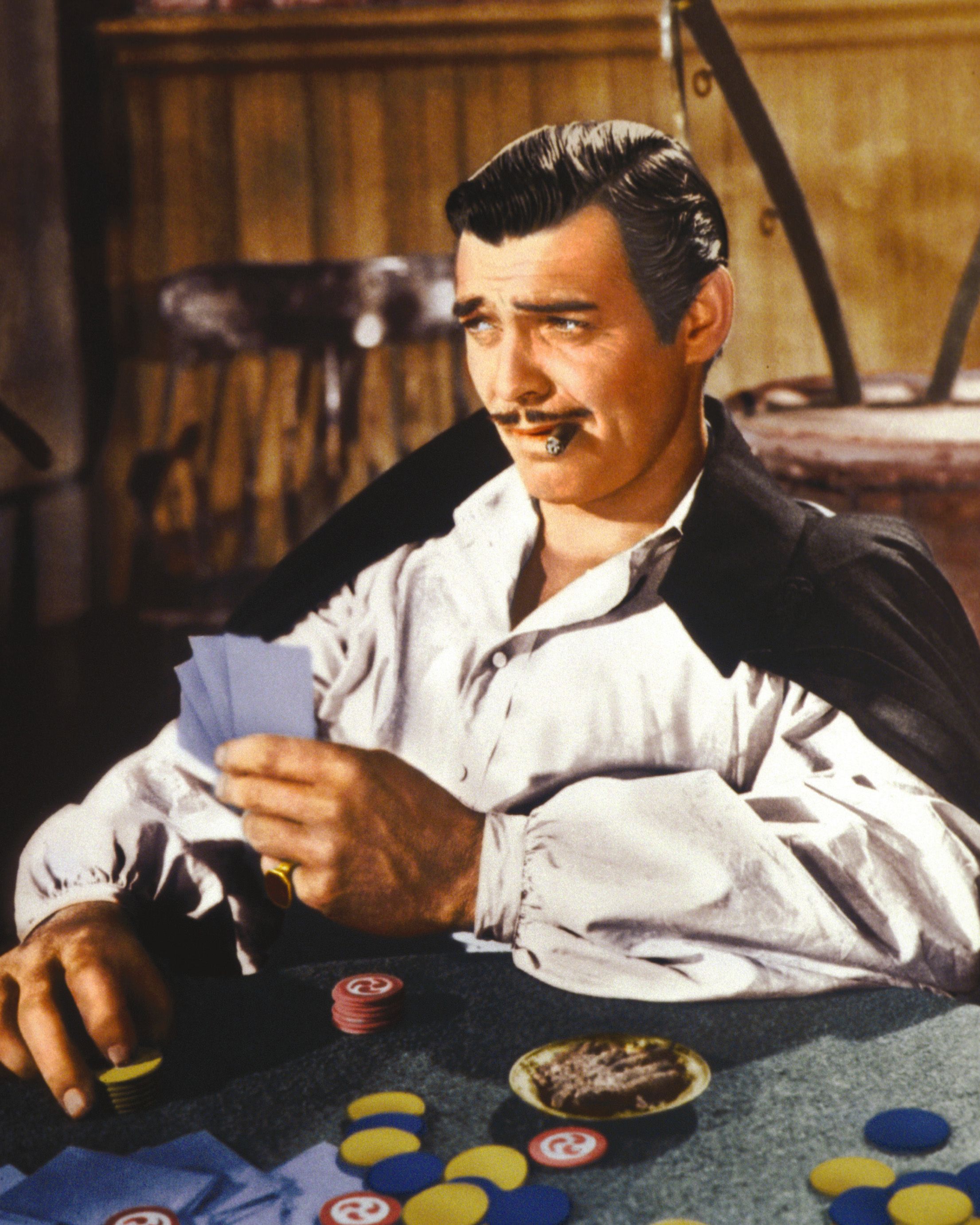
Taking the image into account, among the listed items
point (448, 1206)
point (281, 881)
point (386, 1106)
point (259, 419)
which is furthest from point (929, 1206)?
point (259, 419)

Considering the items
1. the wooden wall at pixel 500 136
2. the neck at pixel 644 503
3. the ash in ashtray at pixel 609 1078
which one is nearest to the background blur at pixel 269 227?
the wooden wall at pixel 500 136

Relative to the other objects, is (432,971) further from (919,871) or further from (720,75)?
(720,75)

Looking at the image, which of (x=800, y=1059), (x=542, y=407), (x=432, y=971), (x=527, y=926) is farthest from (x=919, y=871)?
(x=542, y=407)

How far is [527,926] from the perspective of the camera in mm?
2010

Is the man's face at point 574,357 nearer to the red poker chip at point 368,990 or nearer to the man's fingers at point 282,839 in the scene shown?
the man's fingers at point 282,839

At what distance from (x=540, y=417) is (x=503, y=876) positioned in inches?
25.6

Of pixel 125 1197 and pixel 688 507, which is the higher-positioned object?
pixel 688 507

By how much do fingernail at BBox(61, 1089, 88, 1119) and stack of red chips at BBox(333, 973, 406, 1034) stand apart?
335 millimetres

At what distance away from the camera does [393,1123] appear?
1688 mm

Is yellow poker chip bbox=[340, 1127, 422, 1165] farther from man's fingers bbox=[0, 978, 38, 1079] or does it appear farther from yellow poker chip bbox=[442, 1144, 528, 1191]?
man's fingers bbox=[0, 978, 38, 1079]

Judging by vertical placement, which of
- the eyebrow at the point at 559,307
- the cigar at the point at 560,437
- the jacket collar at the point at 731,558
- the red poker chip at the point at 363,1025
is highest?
the eyebrow at the point at 559,307

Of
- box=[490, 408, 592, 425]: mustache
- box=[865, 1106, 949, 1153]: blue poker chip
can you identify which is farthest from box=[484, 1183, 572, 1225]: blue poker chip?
box=[490, 408, 592, 425]: mustache

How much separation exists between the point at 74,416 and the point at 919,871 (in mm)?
1416

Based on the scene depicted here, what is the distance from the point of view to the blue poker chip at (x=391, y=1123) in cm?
168
